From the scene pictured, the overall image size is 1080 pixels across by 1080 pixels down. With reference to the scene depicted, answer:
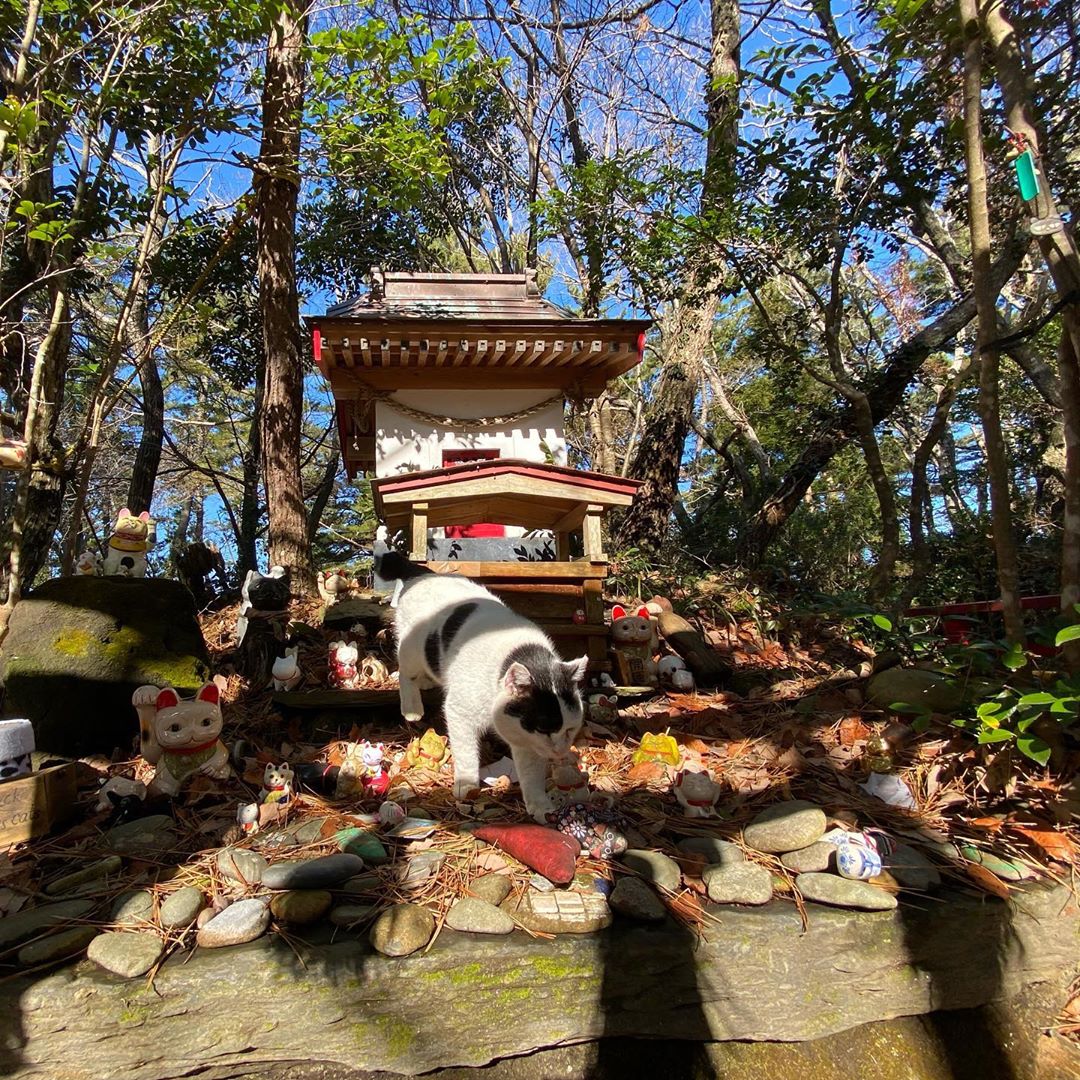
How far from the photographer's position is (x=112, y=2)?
486 cm

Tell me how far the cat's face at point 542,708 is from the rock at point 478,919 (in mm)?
639

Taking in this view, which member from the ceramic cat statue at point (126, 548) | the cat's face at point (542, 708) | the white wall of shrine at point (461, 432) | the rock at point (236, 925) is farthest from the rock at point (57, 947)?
the white wall of shrine at point (461, 432)

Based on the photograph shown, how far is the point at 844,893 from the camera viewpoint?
2.46 meters

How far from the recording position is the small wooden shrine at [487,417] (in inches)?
180

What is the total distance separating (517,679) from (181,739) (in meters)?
1.58

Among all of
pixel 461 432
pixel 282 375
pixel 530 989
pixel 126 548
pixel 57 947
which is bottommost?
pixel 530 989

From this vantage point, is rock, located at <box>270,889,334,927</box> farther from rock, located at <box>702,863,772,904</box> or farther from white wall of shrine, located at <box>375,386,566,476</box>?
white wall of shrine, located at <box>375,386,566,476</box>

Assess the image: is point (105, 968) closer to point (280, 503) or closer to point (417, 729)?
point (417, 729)

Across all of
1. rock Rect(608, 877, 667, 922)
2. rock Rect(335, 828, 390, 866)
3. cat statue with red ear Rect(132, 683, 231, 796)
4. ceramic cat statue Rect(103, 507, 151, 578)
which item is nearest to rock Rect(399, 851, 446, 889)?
rock Rect(335, 828, 390, 866)

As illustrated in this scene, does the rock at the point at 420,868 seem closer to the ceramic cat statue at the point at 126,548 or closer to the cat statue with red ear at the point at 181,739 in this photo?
the cat statue with red ear at the point at 181,739

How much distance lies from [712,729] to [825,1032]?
1771 mm

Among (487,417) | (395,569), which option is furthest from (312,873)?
(487,417)

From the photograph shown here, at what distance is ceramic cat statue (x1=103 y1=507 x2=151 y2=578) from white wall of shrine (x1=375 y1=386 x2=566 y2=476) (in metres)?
3.16

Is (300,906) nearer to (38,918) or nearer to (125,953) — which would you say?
(125,953)
